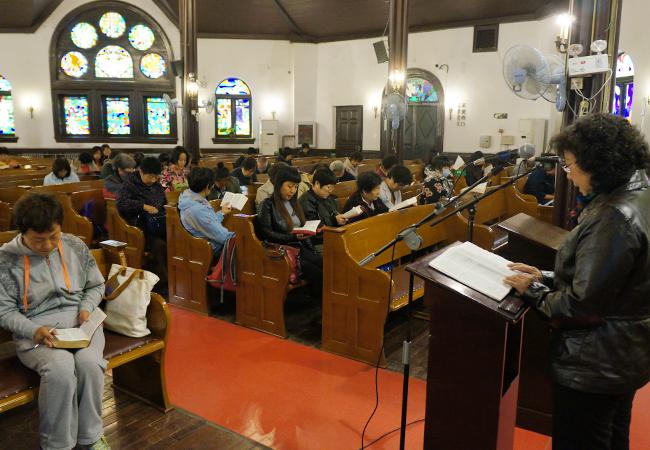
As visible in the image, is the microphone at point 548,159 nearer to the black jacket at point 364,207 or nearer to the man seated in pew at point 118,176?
the black jacket at point 364,207

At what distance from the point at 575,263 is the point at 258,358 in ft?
8.50

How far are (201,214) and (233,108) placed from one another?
1300 centimetres

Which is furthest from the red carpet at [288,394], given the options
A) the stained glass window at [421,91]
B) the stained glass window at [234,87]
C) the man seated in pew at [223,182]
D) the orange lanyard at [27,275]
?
the stained glass window at [234,87]

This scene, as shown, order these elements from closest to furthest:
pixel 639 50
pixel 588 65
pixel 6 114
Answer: pixel 588 65, pixel 639 50, pixel 6 114

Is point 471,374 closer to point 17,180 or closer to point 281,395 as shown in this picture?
point 281,395

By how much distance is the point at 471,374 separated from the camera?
2.03 metres

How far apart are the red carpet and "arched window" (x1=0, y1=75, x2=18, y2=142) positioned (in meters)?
15.3

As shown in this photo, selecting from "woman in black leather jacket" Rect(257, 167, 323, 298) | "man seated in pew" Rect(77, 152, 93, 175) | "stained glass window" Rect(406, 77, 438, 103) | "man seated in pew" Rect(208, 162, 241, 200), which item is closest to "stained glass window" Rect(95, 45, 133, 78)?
"man seated in pew" Rect(77, 152, 93, 175)

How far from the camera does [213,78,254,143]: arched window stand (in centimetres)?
1702

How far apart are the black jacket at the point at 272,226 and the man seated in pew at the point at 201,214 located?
0.33m

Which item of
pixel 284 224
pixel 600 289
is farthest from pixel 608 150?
pixel 284 224

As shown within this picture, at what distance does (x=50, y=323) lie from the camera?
2646 millimetres

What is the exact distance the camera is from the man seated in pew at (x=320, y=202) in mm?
4805

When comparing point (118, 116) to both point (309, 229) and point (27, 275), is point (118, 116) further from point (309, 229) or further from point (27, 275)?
point (27, 275)
